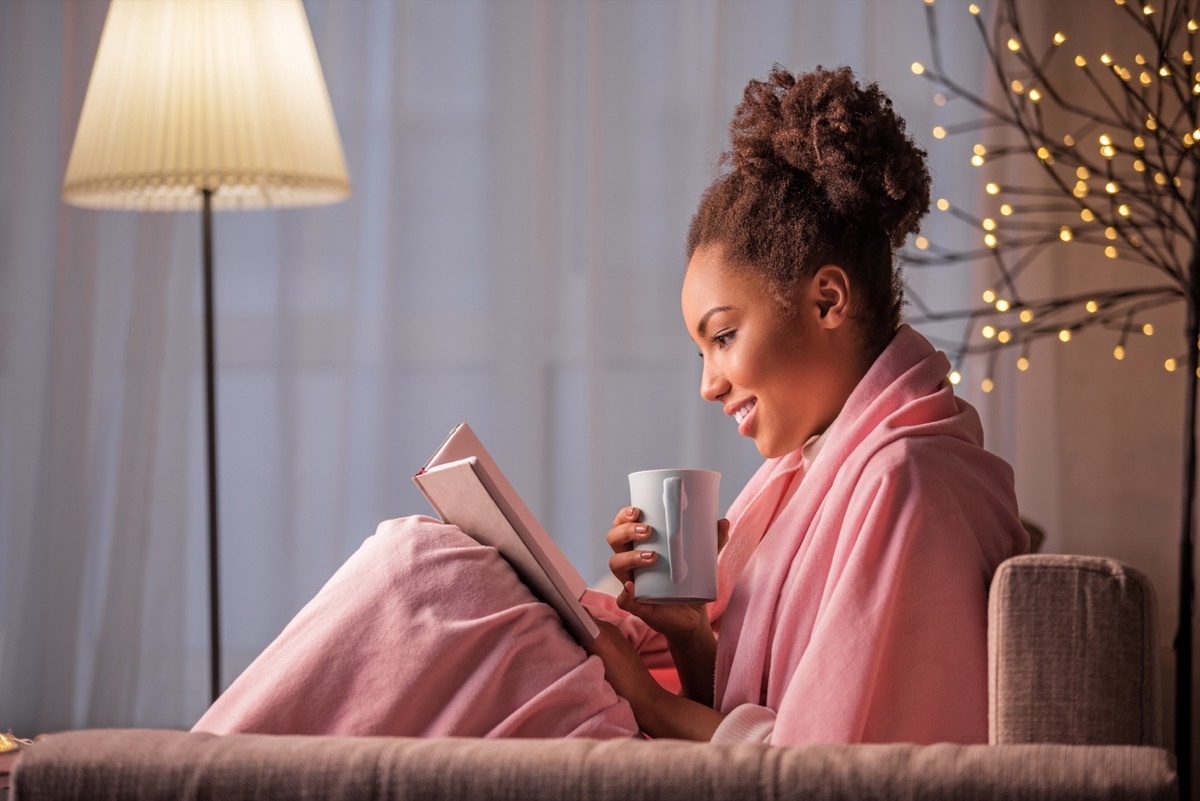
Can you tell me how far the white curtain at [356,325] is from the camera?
2.79 meters

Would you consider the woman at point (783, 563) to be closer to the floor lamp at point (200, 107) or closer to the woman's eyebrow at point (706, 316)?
the woman's eyebrow at point (706, 316)

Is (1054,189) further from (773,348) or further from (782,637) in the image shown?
(782,637)

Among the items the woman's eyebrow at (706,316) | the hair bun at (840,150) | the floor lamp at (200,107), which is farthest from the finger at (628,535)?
the floor lamp at (200,107)

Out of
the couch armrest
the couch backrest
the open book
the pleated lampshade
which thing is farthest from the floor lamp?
the couch backrest

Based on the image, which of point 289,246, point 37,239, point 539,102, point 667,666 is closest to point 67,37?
point 37,239

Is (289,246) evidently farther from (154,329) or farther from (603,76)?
(603,76)

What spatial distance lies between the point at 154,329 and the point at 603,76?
3.87 ft

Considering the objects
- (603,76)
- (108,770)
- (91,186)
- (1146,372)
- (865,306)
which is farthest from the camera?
(603,76)

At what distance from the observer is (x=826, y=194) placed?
1.19m

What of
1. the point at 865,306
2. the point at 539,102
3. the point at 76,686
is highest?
the point at 539,102

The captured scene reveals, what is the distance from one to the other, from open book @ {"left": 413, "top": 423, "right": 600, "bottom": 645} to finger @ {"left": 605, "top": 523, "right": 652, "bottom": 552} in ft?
0.23

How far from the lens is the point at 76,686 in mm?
2826

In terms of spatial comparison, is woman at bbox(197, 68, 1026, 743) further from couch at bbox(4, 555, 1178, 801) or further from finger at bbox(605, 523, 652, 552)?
couch at bbox(4, 555, 1178, 801)

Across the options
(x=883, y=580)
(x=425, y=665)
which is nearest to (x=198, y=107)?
(x=425, y=665)
